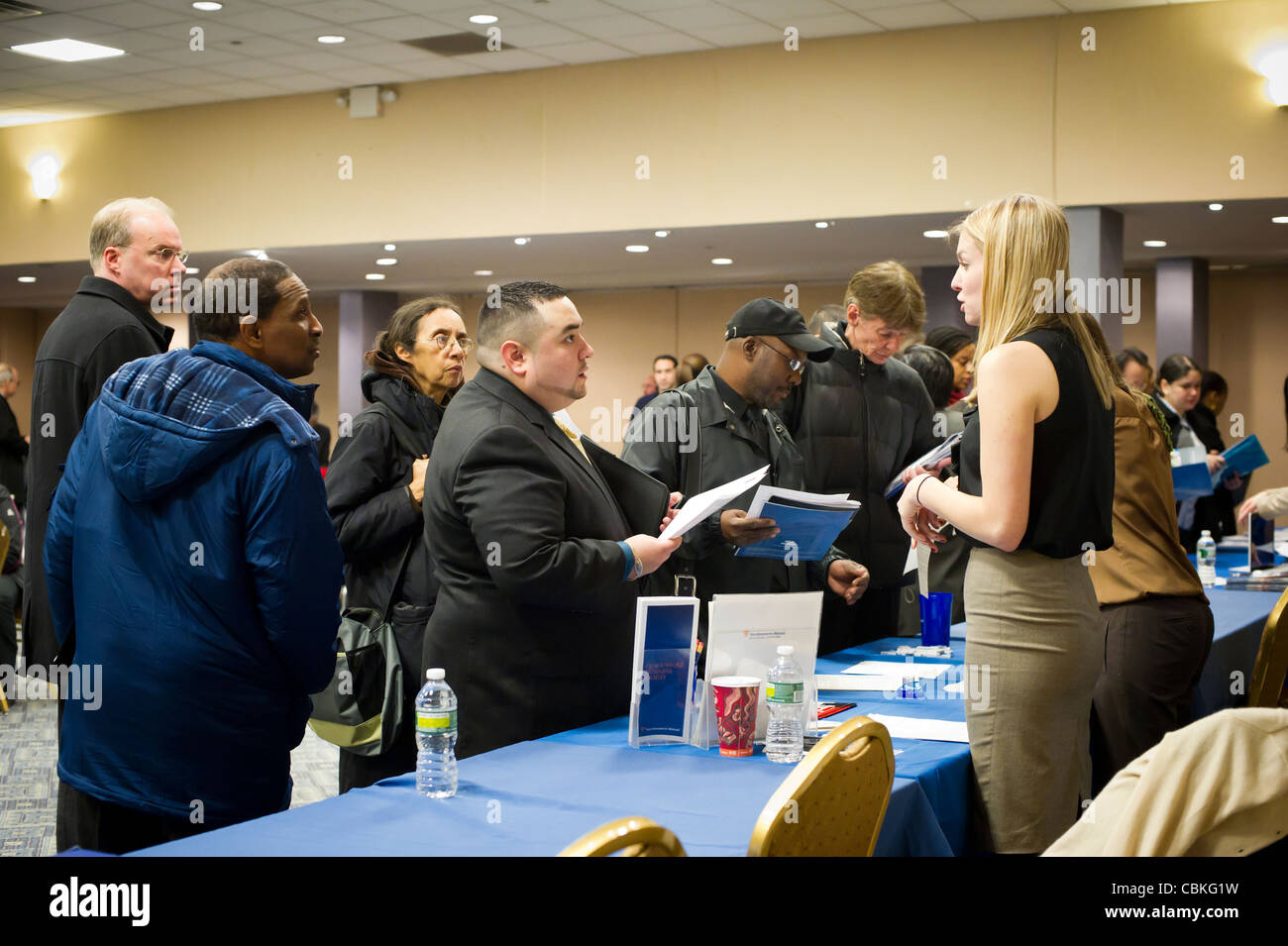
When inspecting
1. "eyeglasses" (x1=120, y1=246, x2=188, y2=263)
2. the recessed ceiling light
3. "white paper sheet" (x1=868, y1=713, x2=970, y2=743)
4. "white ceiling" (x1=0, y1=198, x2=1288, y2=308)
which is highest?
the recessed ceiling light

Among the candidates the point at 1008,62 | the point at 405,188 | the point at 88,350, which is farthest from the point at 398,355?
the point at 405,188

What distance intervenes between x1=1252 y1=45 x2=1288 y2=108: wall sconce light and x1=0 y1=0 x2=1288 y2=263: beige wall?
0.07m

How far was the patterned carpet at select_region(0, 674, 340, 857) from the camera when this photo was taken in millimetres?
4262

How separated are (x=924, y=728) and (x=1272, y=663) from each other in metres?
1.52

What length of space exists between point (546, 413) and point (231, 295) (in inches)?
25.7

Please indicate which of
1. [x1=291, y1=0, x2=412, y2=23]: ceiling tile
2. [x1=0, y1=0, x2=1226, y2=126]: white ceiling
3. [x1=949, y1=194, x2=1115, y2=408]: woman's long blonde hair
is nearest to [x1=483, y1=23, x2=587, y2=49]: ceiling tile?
[x1=0, y1=0, x2=1226, y2=126]: white ceiling

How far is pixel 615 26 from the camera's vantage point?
8430 mm

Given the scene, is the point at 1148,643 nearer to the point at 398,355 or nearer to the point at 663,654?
the point at 663,654

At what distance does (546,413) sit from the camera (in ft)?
8.61

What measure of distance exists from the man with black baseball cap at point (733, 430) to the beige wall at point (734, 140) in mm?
5309

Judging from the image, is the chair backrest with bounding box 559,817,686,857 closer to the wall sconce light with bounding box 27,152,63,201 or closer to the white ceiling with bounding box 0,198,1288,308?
the white ceiling with bounding box 0,198,1288,308

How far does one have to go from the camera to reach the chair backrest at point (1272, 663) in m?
3.52

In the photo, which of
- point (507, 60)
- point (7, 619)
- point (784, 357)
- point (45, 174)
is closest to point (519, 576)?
point (784, 357)
